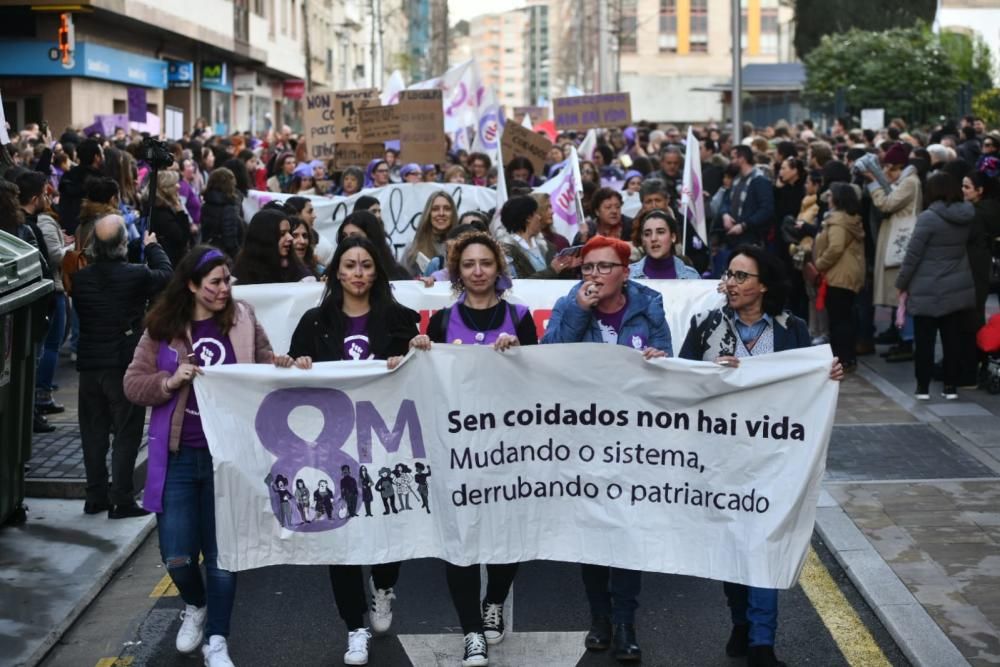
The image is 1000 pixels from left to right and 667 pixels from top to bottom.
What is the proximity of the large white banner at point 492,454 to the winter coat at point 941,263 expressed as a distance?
599 cm

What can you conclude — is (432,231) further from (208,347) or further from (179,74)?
(179,74)

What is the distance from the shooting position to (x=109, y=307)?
27.1 feet

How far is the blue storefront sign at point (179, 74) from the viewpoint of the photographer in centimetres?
4084

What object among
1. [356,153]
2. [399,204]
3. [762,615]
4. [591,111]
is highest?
[591,111]

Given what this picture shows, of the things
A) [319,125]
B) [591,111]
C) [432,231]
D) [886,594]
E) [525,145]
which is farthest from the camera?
[591,111]

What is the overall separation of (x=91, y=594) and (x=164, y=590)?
34 cm

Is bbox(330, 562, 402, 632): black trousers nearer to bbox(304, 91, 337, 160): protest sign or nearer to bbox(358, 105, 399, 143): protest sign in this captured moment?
bbox(358, 105, 399, 143): protest sign

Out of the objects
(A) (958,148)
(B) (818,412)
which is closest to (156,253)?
(B) (818,412)

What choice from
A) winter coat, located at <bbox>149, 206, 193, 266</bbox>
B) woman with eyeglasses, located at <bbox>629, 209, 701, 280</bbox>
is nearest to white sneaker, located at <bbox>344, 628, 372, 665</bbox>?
woman with eyeglasses, located at <bbox>629, 209, 701, 280</bbox>

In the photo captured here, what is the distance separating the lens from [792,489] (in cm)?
595

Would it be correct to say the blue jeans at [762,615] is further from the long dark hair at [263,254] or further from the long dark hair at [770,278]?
the long dark hair at [263,254]

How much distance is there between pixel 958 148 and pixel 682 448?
13309 mm

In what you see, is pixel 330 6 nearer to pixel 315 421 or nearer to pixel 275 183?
pixel 275 183

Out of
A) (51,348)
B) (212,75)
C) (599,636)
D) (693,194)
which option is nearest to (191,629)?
(599,636)
